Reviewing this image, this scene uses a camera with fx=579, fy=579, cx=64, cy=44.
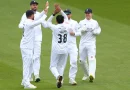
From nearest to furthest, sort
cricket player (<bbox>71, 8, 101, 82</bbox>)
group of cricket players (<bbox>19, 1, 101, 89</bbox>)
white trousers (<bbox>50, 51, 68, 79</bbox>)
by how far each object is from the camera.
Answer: group of cricket players (<bbox>19, 1, 101, 89</bbox>), white trousers (<bbox>50, 51, 68, 79</bbox>), cricket player (<bbox>71, 8, 101, 82</bbox>)

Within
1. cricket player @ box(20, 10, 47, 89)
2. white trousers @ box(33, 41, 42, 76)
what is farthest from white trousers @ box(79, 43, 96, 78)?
cricket player @ box(20, 10, 47, 89)

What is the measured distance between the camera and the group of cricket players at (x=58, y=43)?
1966 cm

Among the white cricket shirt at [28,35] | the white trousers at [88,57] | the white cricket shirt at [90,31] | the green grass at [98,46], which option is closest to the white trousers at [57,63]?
the green grass at [98,46]

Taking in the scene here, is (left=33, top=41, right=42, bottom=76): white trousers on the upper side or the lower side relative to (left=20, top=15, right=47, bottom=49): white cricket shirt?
lower

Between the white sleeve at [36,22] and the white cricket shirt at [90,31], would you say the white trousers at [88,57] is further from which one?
the white sleeve at [36,22]

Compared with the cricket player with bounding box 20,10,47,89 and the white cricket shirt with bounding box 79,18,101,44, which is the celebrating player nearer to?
the white cricket shirt with bounding box 79,18,101,44

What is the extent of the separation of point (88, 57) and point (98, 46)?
641 centimetres

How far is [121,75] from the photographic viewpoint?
22.5m

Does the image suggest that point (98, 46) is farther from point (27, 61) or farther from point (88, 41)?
point (27, 61)

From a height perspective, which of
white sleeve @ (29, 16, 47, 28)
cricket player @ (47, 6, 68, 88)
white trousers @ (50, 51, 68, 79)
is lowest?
white trousers @ (50, 51, 68, 79)

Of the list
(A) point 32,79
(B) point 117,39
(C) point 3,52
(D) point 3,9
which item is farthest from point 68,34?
(D) point 3,9

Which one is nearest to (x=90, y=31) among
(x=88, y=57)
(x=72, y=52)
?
(x=88, y=57)

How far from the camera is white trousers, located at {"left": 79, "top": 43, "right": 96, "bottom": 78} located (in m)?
21.5

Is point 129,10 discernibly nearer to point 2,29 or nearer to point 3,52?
point 2,29
